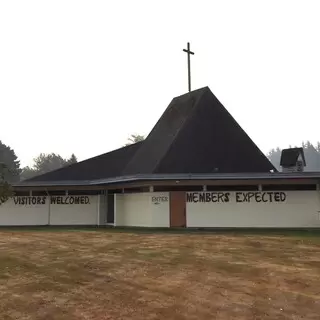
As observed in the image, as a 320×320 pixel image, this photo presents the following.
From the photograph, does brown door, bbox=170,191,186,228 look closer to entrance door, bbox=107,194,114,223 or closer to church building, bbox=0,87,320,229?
church building, bbox=0,87,320,229

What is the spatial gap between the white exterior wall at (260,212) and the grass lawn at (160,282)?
28.0ft

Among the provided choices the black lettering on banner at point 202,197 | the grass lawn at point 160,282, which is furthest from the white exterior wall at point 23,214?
the grass lawn at point 160,282

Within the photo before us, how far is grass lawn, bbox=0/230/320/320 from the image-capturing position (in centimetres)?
718

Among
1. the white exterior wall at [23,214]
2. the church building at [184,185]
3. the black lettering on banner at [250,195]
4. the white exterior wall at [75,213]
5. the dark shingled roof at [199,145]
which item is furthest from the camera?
the white exterior wall at [75,213]

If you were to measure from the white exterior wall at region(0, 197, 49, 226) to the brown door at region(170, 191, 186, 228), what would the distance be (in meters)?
10.6

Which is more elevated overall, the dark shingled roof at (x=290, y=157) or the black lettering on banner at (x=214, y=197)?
the dark shingled roof at (x=290, y=157)

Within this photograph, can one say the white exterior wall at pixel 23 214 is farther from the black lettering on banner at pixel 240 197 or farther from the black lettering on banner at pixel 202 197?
the black lettering on banner at pixel 202 197

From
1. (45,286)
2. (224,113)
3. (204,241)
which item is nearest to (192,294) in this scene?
(45,286)

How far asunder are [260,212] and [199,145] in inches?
261

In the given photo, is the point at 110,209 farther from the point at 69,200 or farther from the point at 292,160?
the point at 292,160

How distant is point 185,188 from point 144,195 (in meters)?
2.86

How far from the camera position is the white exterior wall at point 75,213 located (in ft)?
94.5

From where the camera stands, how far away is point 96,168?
3177 centimetres

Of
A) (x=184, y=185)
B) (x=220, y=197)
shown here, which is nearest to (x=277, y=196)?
(x=220, y=197)
